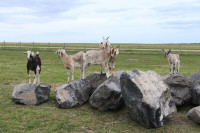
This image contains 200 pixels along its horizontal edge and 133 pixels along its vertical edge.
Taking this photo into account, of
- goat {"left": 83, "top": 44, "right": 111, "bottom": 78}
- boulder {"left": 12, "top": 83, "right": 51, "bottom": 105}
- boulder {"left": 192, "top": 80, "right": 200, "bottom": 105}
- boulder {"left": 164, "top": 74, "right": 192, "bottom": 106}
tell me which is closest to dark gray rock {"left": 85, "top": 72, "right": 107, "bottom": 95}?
goat {"left": 83, "top": 44, "right": 111, "bottom": 78}

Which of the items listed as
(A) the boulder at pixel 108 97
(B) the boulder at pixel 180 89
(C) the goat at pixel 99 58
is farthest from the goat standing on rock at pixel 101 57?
(B) the boulder at pixel 180 89

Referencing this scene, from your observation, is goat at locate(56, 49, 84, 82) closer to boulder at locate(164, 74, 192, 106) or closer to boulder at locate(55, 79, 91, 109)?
boulder at locate(55, 79, 91, 109)

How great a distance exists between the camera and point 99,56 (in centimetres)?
1208

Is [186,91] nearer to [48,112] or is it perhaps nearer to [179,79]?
[179,79]

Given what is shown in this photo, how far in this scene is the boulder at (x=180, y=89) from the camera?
10492 mm

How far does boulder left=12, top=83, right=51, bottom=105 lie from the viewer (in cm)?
1125

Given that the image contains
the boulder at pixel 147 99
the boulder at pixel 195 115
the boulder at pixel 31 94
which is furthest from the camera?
the boulder at pixel 31 94

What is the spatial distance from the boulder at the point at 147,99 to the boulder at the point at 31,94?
443 cm

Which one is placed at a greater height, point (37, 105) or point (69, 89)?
point (69, 89)

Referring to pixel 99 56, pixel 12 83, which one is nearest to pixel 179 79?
→ pixel 99 56

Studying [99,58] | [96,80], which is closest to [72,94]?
[96,80]

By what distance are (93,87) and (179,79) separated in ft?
13.9

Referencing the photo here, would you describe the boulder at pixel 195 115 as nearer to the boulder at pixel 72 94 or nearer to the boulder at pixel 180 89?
the boulder at pixel 180 89

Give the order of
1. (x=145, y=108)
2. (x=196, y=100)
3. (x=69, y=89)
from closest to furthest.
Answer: (x=145, y=108) < (x=196, y=100) < (x=69, y=89)
